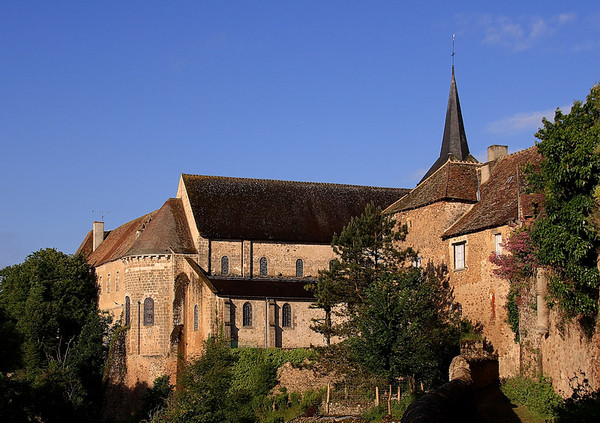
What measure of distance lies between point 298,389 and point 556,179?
1038 inches

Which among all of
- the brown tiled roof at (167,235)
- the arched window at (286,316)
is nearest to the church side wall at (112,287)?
the brown tiled roof at (167,235)

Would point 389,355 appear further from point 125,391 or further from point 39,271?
point 39,271

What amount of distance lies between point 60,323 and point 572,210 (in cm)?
4499

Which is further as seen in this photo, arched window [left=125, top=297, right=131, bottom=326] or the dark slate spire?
the dark slate spire

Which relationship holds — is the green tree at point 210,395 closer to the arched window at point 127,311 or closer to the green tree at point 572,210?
the arched window at point 127,311

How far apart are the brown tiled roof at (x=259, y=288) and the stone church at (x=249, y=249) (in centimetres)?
7

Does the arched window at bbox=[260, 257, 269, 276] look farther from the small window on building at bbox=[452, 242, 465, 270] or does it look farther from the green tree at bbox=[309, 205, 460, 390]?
the small window on building at bbox=[452, 242, 465, 270]

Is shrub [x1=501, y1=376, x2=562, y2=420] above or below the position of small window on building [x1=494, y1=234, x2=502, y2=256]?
below

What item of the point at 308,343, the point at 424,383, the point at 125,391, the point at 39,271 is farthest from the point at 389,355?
the point at 39,271

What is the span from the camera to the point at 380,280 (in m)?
34.1

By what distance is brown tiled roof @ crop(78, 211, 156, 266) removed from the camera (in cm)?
5907

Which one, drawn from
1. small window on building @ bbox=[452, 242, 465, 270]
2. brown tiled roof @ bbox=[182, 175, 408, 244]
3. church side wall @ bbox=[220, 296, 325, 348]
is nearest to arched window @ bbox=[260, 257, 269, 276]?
brown tiled roof @ bbox=[182, 175, 408, 244]

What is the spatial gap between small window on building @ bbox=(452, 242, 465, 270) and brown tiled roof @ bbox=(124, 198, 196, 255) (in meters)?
19.7

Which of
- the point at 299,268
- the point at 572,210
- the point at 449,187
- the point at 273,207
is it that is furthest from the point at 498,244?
the point at 273,207
